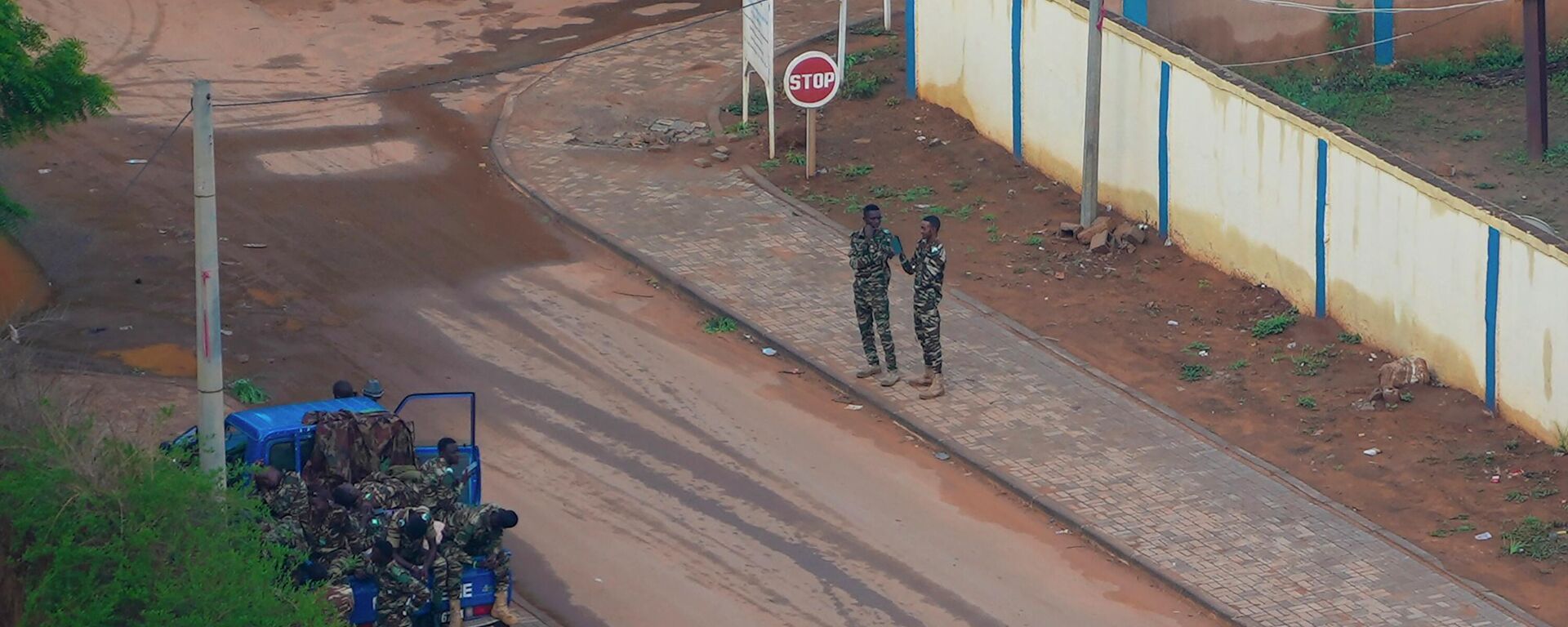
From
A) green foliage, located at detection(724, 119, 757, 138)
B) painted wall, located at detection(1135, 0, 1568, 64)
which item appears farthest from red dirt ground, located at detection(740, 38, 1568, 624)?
painted wall, located at detection(1135, 0, 1568, 64)

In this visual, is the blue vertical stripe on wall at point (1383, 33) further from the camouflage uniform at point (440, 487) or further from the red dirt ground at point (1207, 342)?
the camouflage uniform at point (440, 487)

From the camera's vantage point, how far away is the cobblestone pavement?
14633mm

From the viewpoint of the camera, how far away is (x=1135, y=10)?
79.5 ft

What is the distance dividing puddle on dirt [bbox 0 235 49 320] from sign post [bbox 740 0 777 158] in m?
7.88

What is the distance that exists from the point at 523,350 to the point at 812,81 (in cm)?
530

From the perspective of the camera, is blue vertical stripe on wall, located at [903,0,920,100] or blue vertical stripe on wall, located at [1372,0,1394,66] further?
blue vertical stripe on wall, located at [1372,0,1394,66]

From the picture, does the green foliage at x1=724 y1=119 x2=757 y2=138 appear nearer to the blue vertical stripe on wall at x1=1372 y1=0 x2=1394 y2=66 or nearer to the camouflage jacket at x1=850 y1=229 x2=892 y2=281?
the camouflage jacket at x1=850 y1=229 x2=892 y2=281

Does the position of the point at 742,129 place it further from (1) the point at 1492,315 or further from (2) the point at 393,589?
(2) the point at 393,589

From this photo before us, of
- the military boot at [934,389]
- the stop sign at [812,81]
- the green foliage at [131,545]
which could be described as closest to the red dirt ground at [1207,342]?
the stop sign at [812,81]

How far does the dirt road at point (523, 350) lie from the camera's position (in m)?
14.8

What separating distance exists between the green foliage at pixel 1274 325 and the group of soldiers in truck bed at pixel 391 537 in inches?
322

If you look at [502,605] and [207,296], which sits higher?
[207,296]

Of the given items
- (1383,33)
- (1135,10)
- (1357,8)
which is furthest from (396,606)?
(1383,33)

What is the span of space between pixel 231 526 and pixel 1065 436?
7149 mm
